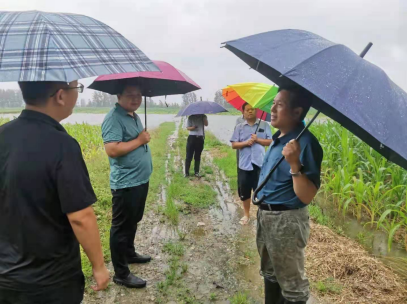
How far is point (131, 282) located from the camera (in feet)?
8.75

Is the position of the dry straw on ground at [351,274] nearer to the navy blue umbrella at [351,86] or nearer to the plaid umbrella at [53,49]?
the navy blue umbrella at [351,86]

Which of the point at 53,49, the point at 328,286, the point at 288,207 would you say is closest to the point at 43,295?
the point at 53,49

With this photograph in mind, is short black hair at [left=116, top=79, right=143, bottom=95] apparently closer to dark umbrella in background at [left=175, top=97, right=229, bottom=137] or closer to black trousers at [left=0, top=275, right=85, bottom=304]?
black trousers at [left=0, top=275, right=85, bottom=304]

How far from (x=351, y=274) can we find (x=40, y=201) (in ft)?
9.61

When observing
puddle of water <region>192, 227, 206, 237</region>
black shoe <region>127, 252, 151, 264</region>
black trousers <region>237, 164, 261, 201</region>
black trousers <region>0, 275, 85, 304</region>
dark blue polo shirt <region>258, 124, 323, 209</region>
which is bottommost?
puddle of water <region>192, 227, 206, 237</region>

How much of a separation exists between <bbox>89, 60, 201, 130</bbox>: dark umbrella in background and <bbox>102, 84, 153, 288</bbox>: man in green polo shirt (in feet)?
0.53

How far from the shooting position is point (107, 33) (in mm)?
1566

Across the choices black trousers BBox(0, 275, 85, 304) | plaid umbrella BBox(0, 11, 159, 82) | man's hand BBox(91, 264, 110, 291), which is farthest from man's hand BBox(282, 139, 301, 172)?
black trousers BBox(0, 275, 85, 304)

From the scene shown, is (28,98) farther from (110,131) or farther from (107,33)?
(110,131)

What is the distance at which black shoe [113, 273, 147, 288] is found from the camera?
2.66m

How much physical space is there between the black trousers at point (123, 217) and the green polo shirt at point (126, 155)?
7cm

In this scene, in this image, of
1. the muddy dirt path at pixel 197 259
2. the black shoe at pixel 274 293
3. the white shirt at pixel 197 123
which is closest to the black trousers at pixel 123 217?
the muddy dirt path at pixel 197 259

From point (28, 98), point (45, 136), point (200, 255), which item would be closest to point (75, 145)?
point (45, 136)

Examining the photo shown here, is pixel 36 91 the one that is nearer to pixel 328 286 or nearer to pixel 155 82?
pixel 155 82
